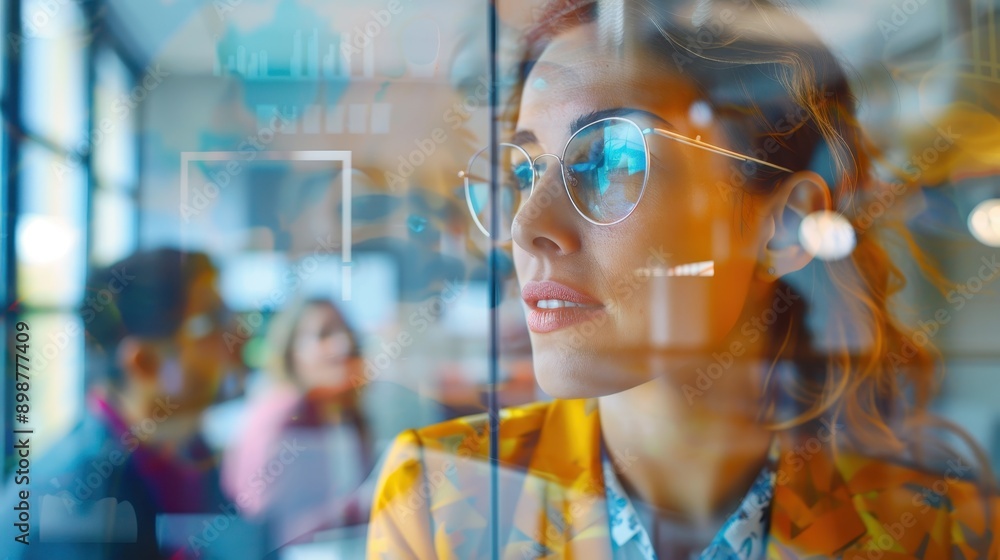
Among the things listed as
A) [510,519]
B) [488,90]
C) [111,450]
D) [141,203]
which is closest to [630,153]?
[488,90]

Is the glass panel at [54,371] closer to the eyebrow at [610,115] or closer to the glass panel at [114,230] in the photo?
the glass panel at [114,230]

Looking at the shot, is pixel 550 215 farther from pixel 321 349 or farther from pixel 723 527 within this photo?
pixel 723 527

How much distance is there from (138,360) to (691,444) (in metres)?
1.04

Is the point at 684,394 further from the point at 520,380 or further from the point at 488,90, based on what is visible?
the point at 488,90

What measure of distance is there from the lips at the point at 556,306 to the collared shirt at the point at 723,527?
0.28 meters

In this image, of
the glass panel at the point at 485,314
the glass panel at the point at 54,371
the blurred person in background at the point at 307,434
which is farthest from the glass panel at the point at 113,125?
the blurred person in background at the point at 307,434

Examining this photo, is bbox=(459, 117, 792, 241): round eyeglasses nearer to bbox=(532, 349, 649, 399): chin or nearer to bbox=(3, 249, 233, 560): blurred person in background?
bbox=(532, 349, 649, 399): chin

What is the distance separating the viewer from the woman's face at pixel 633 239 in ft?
3.28

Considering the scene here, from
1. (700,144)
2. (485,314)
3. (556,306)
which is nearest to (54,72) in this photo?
(485,314)

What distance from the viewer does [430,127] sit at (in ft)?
3.74

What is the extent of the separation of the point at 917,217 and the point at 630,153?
58cm

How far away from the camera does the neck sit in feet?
3.57

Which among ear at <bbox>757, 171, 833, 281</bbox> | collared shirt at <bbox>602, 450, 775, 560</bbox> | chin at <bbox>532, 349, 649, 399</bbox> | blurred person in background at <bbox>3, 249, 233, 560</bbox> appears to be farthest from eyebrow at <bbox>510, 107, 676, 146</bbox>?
blurred person in background at <bbox>3, 249, 233, 560</bbox>

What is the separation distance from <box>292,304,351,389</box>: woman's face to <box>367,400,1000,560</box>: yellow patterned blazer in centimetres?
18
